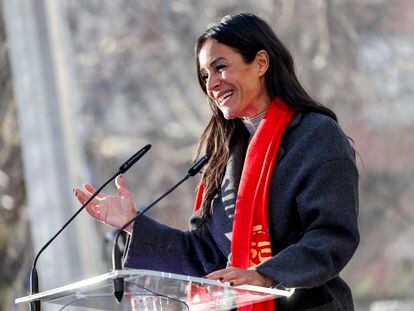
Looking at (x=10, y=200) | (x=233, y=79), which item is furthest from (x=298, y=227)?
(x=10, y=200)

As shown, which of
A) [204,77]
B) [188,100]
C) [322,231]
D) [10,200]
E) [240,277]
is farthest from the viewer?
[10,200]

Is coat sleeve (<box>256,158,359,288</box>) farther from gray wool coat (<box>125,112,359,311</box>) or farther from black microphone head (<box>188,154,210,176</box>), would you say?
black microphone head (<box>188,154,210,176</box>)

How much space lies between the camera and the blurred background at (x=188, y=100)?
10.7m

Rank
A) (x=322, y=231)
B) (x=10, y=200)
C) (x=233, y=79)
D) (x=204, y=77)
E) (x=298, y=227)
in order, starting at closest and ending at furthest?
(x=322, y=231), (x=298, y=227), (x=233, y=79), (x=204, y=77), (x=10, y=200)

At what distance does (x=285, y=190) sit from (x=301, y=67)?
7.35 metres

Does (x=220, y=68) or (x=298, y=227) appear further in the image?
(x=220, y=68)

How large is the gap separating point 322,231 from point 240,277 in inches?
10.9

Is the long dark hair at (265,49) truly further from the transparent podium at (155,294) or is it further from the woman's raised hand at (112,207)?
the transparent podium at (155,294)

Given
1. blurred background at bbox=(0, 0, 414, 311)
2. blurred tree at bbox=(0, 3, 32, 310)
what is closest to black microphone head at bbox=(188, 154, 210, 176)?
blurred background at bbox=(0, 0, 414, 311)

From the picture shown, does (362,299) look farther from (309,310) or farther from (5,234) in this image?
(309,310)

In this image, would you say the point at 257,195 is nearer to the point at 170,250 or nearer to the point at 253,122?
the point at 253,122

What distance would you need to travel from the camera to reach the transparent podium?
2791mm

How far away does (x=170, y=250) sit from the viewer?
11.4 ft

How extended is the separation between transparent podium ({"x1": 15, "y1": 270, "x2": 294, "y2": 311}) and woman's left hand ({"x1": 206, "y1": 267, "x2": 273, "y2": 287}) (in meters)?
0.03
